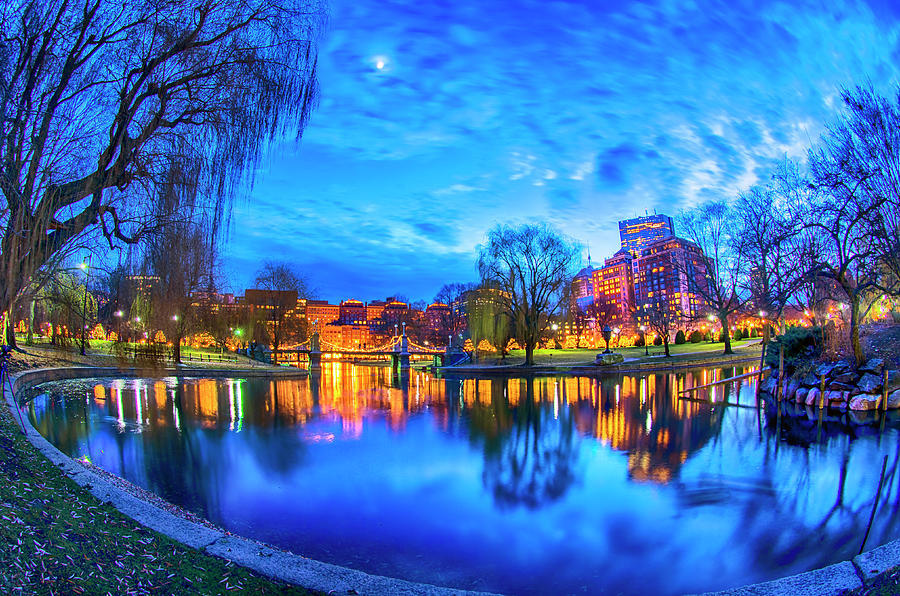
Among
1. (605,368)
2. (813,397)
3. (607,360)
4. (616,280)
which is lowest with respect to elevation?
(605,368)

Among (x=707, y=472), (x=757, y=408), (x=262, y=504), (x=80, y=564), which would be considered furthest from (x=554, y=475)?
(x=757, y=408)

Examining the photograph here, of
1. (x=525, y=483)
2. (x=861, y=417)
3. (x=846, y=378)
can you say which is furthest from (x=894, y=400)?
(x=525, y=483)

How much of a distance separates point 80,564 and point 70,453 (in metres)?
8.90

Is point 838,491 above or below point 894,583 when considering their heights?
below

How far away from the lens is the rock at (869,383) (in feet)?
52.4

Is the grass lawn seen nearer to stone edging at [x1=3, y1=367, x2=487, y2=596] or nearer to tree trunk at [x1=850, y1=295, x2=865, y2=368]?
tree trunk at [x1=850, y1=295, x2=865, y2=368]

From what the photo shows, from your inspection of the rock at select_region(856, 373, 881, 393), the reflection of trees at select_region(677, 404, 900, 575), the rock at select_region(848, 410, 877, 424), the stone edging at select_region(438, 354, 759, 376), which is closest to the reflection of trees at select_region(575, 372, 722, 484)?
the reflection of trees at select_region(677, 404, 900, 575)

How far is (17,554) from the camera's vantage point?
3725 mm

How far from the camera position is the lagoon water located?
6281 millimetres

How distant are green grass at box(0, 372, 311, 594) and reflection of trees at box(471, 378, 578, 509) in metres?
5.38

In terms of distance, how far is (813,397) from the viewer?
57.8ft

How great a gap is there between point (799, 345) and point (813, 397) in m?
3.89

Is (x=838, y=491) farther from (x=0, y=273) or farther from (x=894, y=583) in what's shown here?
(x=0, y=273)

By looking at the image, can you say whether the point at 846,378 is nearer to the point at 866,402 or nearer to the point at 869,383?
the point at 869,383
